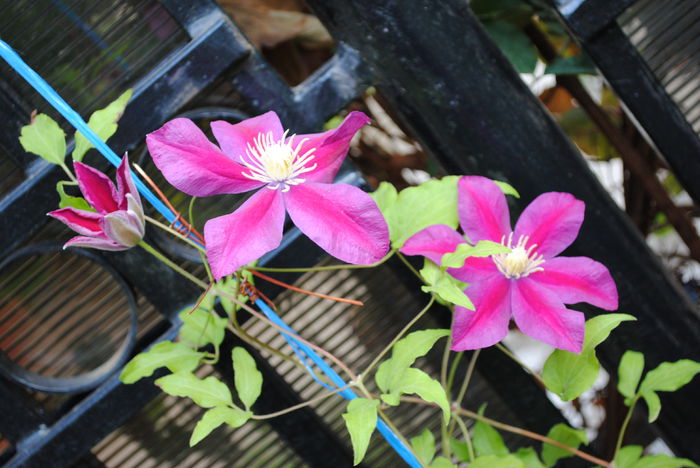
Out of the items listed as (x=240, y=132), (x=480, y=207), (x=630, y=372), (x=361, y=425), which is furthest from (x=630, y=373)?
(x=240, y=132)

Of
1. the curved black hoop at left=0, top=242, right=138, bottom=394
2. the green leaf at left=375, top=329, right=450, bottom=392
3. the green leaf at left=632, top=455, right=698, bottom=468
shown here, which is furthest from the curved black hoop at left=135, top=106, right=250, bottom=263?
the green leaf at left=632, top=455, right=698, bottom=468

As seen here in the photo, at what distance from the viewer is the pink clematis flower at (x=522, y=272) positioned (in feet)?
2.04

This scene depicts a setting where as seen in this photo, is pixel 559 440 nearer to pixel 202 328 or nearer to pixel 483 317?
pixel 483 317

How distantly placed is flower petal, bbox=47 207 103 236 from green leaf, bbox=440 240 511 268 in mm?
265

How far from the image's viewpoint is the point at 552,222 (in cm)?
69

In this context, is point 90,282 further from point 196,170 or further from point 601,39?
point 601,39

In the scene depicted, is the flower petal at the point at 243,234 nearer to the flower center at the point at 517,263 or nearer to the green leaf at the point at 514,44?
the flower center at the point at 517,263

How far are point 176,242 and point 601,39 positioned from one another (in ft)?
1.62

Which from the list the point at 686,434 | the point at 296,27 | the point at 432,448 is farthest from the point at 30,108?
the point at 686,434

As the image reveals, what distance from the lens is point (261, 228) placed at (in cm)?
54

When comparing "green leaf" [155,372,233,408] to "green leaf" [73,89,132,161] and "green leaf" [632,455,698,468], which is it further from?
"green leaf" [632,455,698,468]

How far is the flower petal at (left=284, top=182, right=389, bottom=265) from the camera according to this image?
1.75ft

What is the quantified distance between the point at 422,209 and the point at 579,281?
0.15 m

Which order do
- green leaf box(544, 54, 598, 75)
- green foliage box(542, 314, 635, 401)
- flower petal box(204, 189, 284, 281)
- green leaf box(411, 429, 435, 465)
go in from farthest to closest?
green leaf box(544, 54, 598, 75) < green leaf box(411, 429, 435, 465) < green foliage box(542, 314, 635, 401) < flower petal box(204, 189, 284, 281)
